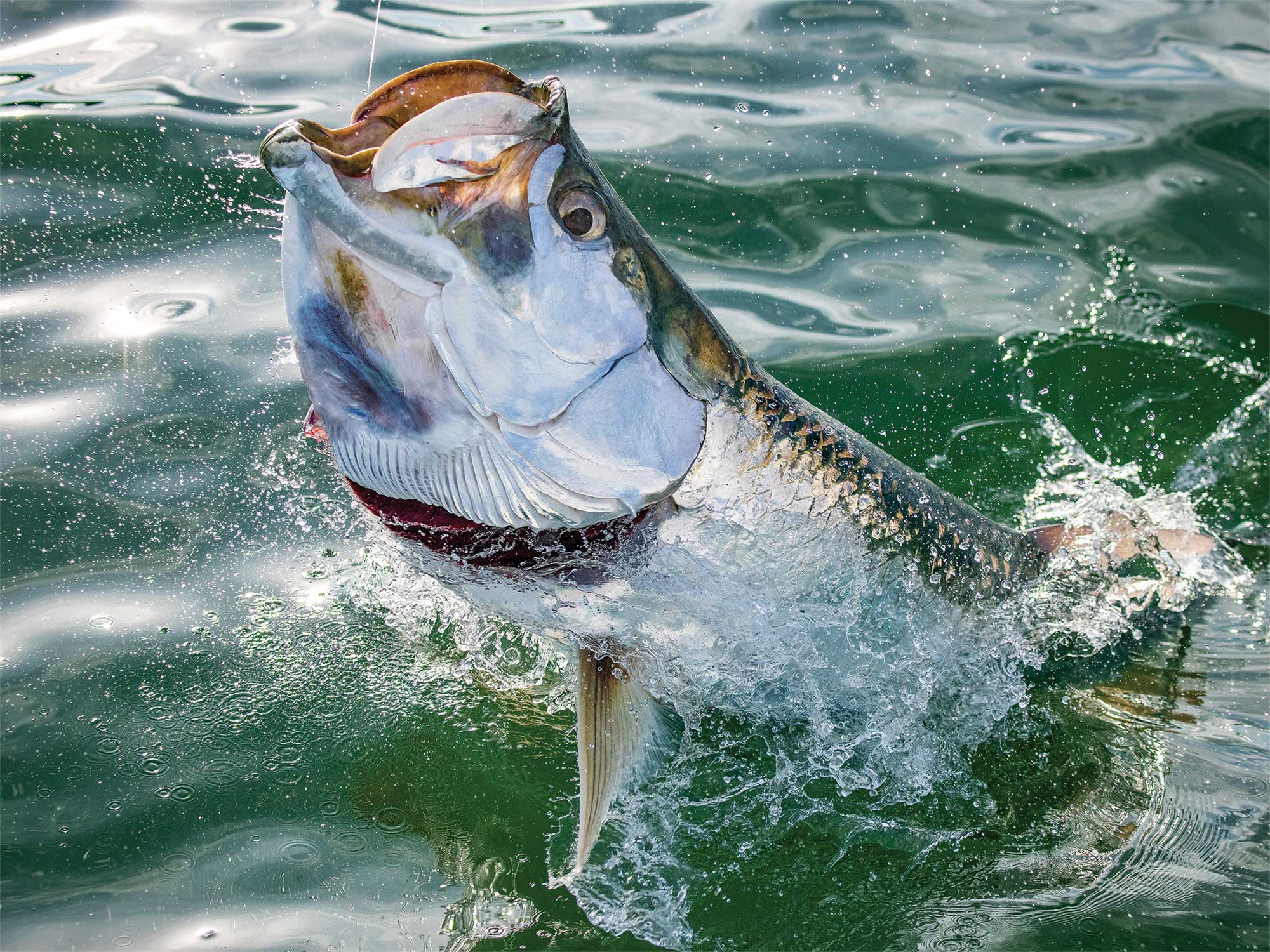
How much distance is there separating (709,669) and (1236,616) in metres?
2.05

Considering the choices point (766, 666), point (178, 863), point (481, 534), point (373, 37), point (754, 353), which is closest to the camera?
point (481, 534)

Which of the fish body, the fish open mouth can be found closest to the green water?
the fish body

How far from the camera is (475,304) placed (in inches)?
69.3

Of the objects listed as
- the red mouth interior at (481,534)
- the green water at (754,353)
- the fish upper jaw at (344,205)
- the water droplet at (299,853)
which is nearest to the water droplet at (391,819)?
the green water at (754,353)

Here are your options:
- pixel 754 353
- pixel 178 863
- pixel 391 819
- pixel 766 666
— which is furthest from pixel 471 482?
pixel 754 353

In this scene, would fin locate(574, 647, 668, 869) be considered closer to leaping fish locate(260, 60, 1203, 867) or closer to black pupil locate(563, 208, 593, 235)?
leaping fish locate(260, 60, 1203, 867)

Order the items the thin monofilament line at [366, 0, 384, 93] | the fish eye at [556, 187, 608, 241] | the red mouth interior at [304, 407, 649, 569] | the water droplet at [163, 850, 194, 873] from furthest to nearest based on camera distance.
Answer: the thin monofilament line at [366, 0, 384, 93]
the water droplet at [163, 850, 194, 873]
the red mouth interior at [304, 407, 649, 569]
the fish eye at [556, 187, 608, 241]

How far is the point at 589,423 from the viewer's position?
1890 millimetres

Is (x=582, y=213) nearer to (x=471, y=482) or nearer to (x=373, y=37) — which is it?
(x=471, y=482)

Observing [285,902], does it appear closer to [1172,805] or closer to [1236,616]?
[1172,805]

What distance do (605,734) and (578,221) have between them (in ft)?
3.73

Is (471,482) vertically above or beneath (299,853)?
above

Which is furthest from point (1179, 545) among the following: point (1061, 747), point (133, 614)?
point (133, 614)

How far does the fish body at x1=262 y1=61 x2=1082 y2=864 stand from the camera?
5.63 ft
